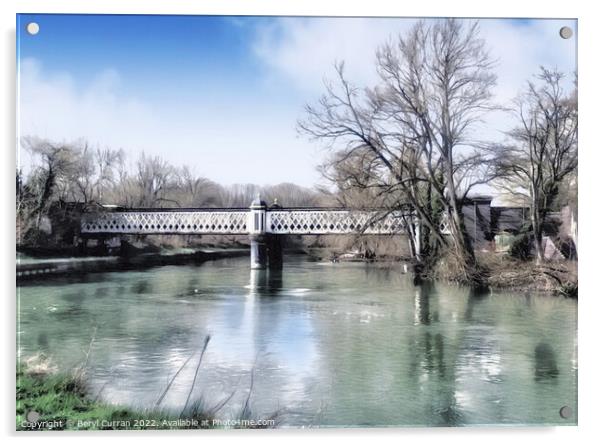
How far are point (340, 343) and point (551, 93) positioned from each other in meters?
2.42

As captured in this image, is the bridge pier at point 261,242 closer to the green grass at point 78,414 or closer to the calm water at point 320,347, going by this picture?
the calm water at point 320,347

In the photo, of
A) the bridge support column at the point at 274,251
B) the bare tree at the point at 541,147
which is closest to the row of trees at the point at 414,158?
the bare tree at the point at 541,147

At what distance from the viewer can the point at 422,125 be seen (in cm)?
510

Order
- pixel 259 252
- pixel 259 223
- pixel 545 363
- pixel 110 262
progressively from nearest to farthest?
1. pixel 545 363
2. pixel 259 223
3. pixel 110 262
4. pixel 259 252

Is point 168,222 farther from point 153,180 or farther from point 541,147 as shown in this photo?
point 541,147

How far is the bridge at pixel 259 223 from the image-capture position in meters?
5.28

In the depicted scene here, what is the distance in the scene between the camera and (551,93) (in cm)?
450

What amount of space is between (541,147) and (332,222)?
1.88 metres

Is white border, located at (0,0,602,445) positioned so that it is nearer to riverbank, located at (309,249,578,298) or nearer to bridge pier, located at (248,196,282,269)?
riverbank, located at (309,249,578,298)

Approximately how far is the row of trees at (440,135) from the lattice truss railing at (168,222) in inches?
40.8

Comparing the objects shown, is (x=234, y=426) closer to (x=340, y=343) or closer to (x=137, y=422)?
(x=137, y=422)

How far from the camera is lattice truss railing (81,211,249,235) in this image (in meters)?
5.26

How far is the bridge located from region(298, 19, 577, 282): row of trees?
18 cm

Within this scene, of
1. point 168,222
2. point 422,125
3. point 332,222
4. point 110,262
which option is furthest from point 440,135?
point 110,262
